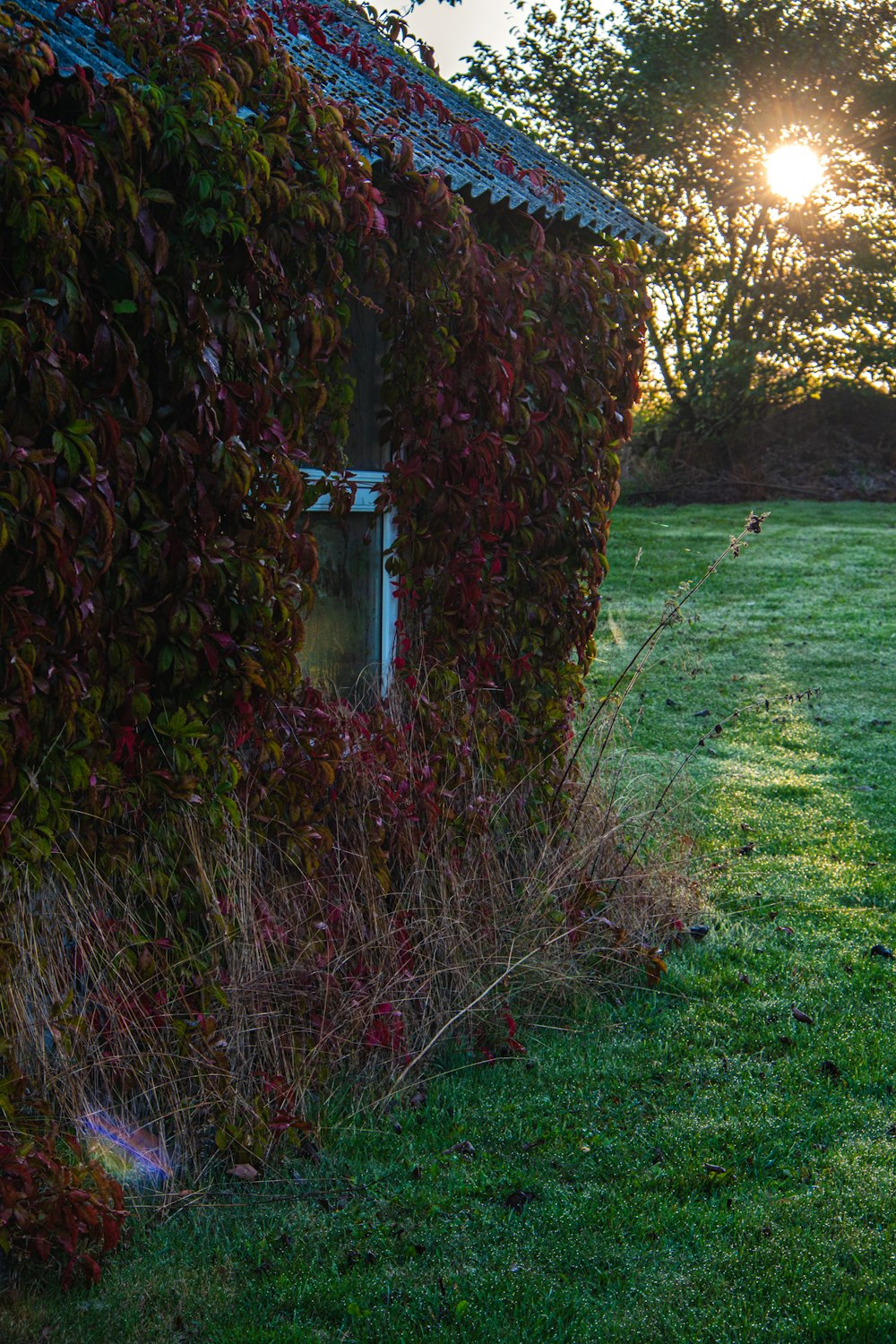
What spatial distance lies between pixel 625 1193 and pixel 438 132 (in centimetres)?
533

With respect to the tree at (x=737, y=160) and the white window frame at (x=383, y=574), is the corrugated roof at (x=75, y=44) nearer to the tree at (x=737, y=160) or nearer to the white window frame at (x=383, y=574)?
the white window frame at (x=383, y=574)

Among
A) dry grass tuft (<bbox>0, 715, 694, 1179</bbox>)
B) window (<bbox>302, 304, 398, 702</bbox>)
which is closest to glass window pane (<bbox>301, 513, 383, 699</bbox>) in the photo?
window (<bbox>302, 304, 398, 702</bbox>)

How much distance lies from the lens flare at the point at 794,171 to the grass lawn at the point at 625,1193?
23.6 m

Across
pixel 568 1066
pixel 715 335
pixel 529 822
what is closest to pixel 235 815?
pixel 568 1066

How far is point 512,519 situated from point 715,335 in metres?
23.1

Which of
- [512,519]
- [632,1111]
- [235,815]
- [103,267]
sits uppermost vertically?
[103,267]

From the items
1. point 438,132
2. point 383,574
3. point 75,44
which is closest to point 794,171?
point 438,132

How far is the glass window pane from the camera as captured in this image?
5.55 metres

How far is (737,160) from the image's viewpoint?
26312mm

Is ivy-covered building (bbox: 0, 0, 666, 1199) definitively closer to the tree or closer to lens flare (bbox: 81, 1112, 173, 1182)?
lens flare (bbox: 81, 1112, 173, 1182)

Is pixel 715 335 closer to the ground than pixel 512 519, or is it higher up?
higher up

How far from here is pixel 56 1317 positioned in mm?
3164

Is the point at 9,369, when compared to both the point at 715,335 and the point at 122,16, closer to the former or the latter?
the point at 122,16

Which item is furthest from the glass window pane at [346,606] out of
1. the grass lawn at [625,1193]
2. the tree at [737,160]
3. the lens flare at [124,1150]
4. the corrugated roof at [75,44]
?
the tree at [737,160]
